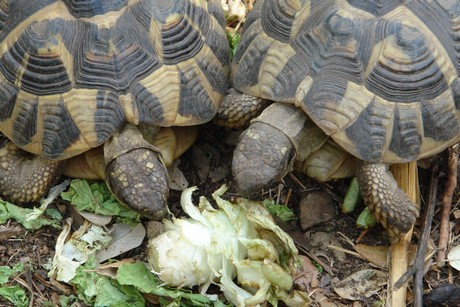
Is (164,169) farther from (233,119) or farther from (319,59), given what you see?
(319,59)

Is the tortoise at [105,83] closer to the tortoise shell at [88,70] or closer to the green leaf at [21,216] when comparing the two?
the tortoise shell at [88,70]

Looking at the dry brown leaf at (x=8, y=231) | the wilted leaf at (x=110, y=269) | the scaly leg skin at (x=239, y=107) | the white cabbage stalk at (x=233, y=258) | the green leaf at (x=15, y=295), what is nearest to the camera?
the white cabbage stalk at (x=233, y=258)

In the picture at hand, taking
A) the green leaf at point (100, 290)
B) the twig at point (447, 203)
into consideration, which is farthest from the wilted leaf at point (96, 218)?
the twig at point (447, 203)

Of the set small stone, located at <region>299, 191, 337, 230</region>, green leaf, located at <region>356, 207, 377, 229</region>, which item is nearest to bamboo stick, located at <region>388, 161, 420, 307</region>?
green leaf, located at <region>356, 207, 377, 229</region>

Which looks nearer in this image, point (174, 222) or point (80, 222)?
point (174, 222)

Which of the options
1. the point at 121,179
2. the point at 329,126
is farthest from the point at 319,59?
the point at 121,179

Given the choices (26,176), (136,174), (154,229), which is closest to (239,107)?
(136,174)

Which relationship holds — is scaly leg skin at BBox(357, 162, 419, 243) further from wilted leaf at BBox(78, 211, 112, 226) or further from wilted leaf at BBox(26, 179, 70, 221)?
wilted leaf at BBox(26, 179, 70, 221)
